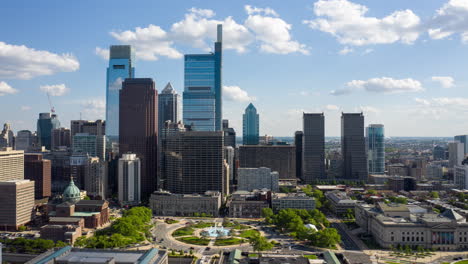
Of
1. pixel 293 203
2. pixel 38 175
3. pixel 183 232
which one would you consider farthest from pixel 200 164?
pixel 38 175

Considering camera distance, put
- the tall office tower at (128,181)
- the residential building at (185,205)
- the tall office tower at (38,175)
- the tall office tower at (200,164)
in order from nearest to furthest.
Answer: the residential building at (185,205) → the tall office tower at (128,181) → the tall office tower at (38,175) → the tall office tower at (200,164)

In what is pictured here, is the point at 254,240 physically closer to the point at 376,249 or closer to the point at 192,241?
the point at 192,241

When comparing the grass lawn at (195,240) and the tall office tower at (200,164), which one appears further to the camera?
the tall office tower at (200,164)

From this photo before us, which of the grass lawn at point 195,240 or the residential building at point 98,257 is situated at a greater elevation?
the residential building at point 98,257

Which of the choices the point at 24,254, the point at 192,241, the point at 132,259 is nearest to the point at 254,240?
the point at 192,241

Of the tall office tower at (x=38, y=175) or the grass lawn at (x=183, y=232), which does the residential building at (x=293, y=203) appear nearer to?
the grass lawn at (x=183, y=232)

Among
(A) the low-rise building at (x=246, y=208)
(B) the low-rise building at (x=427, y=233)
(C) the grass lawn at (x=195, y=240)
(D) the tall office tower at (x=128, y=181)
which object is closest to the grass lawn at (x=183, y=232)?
(C) the grass lawn at (x=195, y=240)

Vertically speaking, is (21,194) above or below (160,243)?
above
